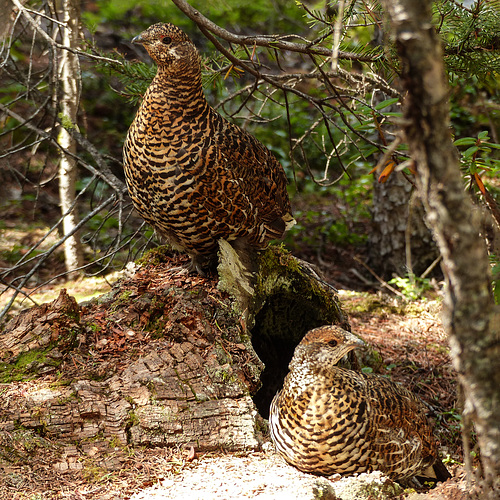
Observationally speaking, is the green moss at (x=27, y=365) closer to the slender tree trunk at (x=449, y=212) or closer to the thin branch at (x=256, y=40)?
the thin branch at (x=256, y=40)

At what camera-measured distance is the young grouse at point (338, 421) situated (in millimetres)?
2959

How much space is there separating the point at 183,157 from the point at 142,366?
1337 millimetres

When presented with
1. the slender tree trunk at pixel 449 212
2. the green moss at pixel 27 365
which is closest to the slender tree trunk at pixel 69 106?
the green moss at pixel 27 365

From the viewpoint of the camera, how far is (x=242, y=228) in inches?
151

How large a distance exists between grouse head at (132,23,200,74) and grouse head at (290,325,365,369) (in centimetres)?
192

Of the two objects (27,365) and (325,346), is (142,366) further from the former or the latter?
(325,346)

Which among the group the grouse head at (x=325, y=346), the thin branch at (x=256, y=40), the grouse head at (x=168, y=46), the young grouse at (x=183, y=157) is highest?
the thin branch at (x=256, y=40)

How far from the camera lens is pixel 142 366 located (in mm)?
3189

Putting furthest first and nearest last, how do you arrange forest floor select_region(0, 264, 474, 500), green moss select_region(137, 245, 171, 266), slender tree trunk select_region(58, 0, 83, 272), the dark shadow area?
slender tree trunk select_region(58, 0, 83, 272)
the dark shadow area
green moss select_region(137, 245, 171, 266)
forest floor select_region(0, 264, 474, 500)

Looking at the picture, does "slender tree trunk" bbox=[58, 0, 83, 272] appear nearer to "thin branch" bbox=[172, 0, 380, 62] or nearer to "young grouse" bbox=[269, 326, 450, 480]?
"thin branch" bbox=[172, 0, 380, 62]

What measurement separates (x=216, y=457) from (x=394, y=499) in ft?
3.30

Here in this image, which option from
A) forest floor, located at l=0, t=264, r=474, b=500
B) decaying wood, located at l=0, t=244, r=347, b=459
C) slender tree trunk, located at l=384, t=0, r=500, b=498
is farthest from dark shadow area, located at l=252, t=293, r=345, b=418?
slender tree trunk, located at l=384, t=0, r=500, b=498

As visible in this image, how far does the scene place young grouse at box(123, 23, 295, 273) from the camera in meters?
3.41

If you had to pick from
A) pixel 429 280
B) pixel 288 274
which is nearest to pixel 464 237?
pixel 288 274
